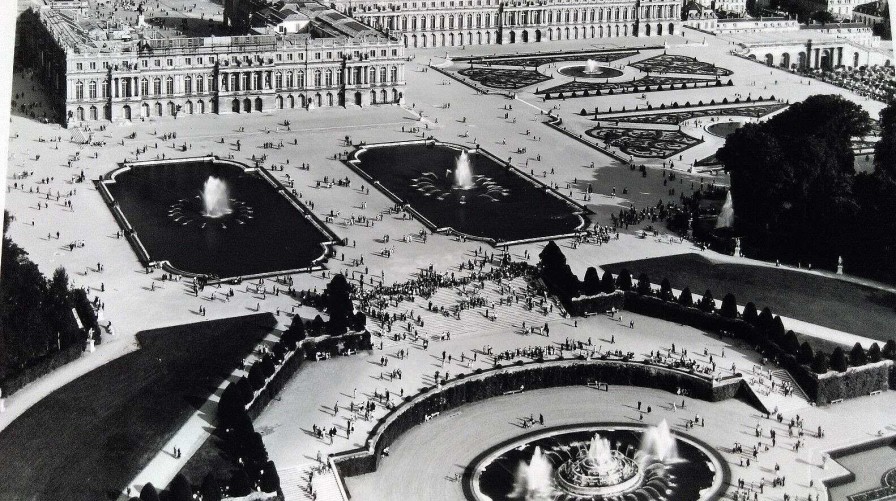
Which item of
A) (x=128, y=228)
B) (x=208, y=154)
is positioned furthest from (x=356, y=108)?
(x=128, y=228)

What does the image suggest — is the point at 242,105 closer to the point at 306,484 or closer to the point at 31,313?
the point at 31,313

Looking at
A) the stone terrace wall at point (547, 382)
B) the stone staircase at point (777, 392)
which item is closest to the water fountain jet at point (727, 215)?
the stone staircase at point (777, 392)

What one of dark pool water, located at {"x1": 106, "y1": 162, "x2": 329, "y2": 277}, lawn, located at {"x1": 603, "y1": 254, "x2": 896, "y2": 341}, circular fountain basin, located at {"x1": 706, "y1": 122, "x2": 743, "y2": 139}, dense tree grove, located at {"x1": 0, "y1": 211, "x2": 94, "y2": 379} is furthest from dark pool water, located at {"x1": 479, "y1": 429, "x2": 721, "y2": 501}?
circular fountain basin, located at {"x1": 706, "y1": 122, "x2": 743, "y2": 139}

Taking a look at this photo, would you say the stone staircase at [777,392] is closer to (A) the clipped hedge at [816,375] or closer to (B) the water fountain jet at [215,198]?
(A) the clipped hedge at [816,375]

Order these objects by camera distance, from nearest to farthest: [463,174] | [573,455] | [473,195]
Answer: [573,455] → [473,195] → [463,174]

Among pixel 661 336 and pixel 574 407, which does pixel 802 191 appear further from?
pixel 574 407

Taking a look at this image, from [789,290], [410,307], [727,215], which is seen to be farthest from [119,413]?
[727,215]
